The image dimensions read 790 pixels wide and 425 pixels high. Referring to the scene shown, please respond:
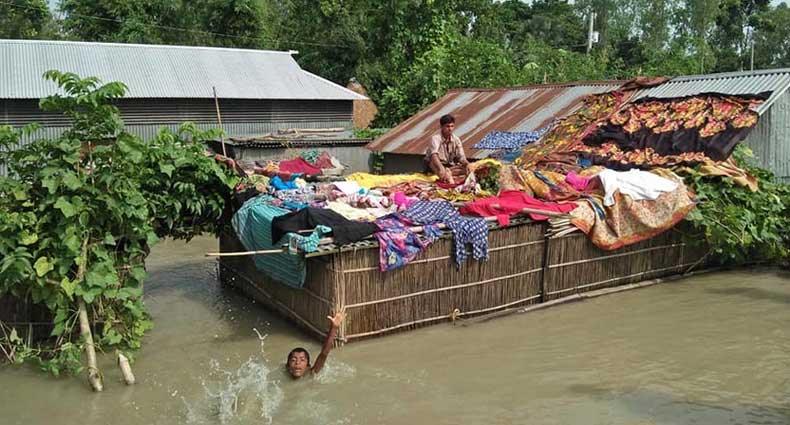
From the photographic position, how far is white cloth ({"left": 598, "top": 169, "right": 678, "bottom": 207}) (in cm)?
834

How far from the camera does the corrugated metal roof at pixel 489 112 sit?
41.8ft

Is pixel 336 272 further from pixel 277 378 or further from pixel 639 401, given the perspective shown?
pixel 639 401

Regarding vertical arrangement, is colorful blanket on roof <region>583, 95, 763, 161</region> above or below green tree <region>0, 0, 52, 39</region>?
below

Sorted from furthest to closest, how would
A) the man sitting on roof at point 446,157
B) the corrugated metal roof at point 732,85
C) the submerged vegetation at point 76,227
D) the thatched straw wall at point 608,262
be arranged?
the corrugated metal roof at point 732,85, the man sitting on roof at point 446,157, the thatched straw wall at point 608,262, the submerged vegetation at point 76,227

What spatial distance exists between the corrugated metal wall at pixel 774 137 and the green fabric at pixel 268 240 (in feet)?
23.7

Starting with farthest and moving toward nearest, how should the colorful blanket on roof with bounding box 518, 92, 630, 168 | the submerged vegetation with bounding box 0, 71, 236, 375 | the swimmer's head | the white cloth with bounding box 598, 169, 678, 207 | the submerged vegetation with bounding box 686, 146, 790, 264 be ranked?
the colorful blanket on roof with bounding box 518, 92, 630, 168 < the submerged vegetation with bounding box 686, 146, 790, 264 < the white cloth with bounding box 598, 169, 678, 207 < the swimmer's head < the submerged vegetation with bounding box 0, 71, 236, 375

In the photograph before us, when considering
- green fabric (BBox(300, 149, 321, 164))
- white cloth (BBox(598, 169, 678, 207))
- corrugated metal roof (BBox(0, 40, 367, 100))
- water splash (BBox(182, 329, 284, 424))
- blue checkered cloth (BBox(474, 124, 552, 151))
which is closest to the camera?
water splash (BBox(182, 329, 284, 424))

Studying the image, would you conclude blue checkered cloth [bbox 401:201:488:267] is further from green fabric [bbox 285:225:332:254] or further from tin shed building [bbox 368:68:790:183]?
tin shed building [bbox 368:68:790:183]

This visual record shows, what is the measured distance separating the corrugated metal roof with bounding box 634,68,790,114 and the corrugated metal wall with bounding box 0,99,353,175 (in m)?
11.8

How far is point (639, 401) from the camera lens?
18.7 ft

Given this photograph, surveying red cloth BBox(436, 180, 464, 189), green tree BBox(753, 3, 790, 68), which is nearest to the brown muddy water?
red cloth BBox(436, 180, 464, 189)

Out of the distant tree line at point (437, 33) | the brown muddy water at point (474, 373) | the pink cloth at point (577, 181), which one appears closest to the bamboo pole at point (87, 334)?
the brown muddy water at point (474, 373)

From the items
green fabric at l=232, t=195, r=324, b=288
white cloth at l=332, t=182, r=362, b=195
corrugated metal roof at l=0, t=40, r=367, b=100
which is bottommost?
green fabric at l=232, t=195, r=324, b=288

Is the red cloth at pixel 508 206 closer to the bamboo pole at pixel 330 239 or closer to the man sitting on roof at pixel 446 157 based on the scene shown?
the bamboo pole at pixel 330 239
